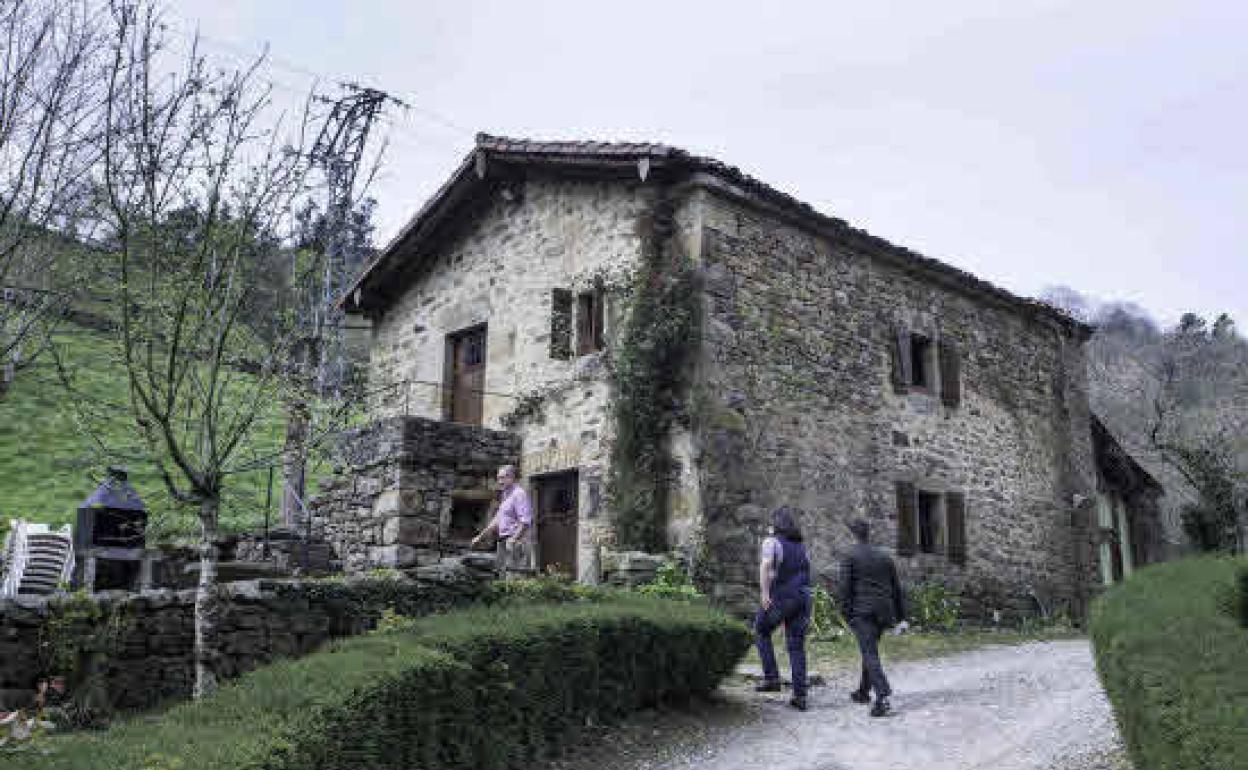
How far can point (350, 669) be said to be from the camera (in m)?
5.66

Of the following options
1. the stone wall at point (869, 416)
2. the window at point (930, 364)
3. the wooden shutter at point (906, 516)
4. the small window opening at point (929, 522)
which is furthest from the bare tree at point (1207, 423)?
the wooden shutter at point (906, 516)

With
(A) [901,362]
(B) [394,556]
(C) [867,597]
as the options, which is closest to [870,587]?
(C) [867,597]

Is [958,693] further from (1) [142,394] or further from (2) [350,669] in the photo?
(1) [142,394]

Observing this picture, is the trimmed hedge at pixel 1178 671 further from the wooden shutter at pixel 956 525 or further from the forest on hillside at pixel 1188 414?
the forest on hillside at pixel 1188 414

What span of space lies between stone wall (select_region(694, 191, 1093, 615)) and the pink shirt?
9.63ft

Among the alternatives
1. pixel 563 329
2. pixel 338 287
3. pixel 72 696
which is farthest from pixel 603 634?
pixel 338 287

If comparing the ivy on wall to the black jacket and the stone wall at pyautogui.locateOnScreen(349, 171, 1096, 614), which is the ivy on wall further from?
the black jacket

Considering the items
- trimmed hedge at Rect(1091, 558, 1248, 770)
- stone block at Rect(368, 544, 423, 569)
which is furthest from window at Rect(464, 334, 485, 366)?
trimmed hedge at Rect(1091, 558, 1248, 770)

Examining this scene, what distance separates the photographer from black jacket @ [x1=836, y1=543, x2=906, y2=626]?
8453 millimetres

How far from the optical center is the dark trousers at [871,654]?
26.7ft

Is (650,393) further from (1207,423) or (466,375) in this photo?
(1207,423)

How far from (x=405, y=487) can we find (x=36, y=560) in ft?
13.3

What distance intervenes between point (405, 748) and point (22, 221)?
446 centimetres

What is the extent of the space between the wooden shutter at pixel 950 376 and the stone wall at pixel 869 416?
0.44 feet
